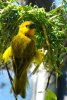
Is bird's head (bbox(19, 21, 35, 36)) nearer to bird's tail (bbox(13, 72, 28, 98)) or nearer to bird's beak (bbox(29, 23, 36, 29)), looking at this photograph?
bird's beak (bbox(29, 23, 36, 29))

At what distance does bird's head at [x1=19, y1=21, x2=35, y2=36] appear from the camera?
0.96 m

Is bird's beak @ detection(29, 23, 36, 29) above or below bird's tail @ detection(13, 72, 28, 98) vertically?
above

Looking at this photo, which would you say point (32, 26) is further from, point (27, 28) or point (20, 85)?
point (20, 85)

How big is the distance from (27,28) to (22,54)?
101 millimetres

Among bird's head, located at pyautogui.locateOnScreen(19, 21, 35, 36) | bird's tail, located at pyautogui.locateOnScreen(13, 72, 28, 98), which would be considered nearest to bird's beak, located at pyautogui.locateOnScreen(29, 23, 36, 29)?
bird's head, located at pyautogui.locateOnScreen(19, 21, 35, 36)

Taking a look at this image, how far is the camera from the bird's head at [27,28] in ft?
3.14

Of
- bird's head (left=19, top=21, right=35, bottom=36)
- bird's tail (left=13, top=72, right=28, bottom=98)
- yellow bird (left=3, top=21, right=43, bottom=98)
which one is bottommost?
bird's tail (left=13, top=72, right=28, bottom=98)

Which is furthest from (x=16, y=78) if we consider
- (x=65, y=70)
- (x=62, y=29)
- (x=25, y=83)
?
(x=65, y=70)

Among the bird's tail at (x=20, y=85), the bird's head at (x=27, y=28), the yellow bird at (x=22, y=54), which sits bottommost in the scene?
the bird's tail at (x=20, y=85)

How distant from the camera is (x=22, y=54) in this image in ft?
2.96

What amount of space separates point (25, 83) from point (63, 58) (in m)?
0.28

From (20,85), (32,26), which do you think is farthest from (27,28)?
(20,85)

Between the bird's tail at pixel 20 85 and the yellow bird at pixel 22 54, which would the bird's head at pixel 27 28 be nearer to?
the yellow bird at pixel 22 54

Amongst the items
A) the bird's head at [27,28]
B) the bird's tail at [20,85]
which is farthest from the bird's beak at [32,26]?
the bird's tail at [20,85]
